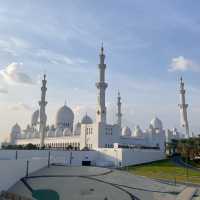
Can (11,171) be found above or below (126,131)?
below

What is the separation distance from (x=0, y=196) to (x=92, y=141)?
45.2 meters

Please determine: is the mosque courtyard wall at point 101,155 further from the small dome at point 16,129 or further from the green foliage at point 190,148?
the small dome at point 16,129

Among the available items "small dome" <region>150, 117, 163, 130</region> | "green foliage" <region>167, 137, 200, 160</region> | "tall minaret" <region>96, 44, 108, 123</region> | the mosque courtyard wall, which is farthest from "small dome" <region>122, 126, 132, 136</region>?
"green foliage" <region>167, 137, 200, 160</region>

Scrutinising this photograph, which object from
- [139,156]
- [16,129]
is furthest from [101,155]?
[16,129]

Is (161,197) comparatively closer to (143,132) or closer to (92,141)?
(92,141)

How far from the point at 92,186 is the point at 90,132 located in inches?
1717

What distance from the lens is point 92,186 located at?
22.6 m

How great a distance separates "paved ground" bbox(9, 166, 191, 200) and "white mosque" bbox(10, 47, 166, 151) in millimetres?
34267

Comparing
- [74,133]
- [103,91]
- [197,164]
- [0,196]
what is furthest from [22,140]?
[0,196]

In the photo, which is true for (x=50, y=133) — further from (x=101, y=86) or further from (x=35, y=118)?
(x=101, y=86)

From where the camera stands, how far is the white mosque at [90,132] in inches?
2479

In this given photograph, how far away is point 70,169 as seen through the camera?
27672mm

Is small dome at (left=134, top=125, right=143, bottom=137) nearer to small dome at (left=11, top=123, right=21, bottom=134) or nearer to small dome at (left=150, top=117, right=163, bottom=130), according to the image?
small dome at (left=150, top=117, right=163, bottom=130)

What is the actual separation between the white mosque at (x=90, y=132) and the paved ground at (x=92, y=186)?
3427 centimetres
